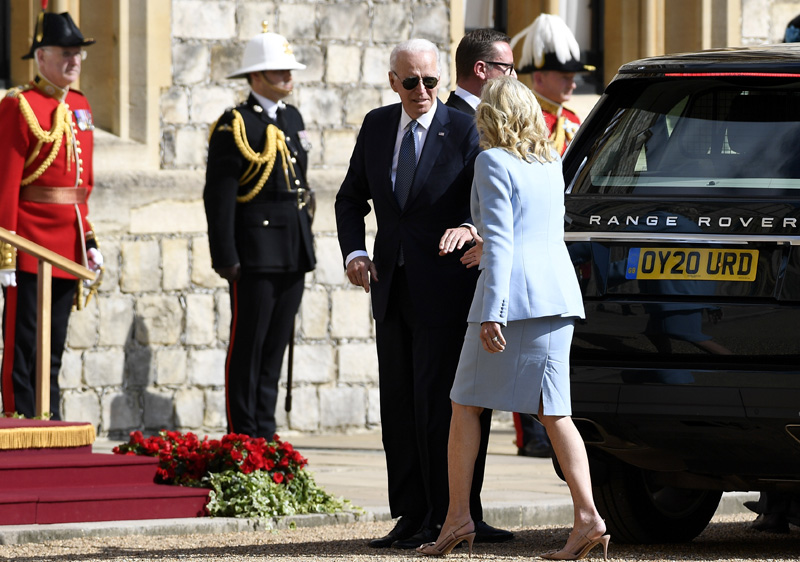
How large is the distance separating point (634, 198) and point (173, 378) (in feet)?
19.0

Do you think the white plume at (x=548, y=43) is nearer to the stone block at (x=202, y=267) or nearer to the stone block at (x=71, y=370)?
the stone block at (x=202, y=267)

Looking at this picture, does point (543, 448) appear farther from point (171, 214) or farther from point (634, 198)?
point (634, 198)

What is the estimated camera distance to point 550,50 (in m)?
11.5

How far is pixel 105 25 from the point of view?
11.9 metres

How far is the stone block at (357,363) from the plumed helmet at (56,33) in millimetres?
2989

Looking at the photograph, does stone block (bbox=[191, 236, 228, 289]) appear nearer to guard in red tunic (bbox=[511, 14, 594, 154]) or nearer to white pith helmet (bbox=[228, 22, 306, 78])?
white pith helmet (bbox=[228, 22, 306, 78])

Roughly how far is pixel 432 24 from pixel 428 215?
6021 mm

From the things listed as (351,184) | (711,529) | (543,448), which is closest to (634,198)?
(351,184)

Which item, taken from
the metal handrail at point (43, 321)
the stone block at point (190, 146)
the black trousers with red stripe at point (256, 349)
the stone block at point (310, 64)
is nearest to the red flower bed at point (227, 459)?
the metal handrail at point (43, 321)

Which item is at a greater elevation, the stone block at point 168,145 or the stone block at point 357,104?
the stone block at point 357,104

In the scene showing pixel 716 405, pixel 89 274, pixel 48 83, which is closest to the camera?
pixel 716 405

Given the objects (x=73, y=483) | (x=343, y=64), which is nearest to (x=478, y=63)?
(x=73, y=483)

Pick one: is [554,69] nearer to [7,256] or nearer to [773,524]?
[7,256]

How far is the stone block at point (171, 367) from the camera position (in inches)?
457
